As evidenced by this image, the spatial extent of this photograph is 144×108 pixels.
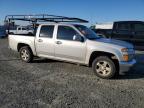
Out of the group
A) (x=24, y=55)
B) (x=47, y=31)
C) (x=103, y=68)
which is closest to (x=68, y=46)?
(x=47, y=31)

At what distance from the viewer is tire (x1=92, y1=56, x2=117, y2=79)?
773 cm

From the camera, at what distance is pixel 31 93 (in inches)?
238

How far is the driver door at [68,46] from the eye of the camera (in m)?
8.31

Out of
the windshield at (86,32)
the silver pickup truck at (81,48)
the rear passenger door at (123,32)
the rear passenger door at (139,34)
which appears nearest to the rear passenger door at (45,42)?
the silver pickup truck at (81,48)

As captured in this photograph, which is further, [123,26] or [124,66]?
[123,26]

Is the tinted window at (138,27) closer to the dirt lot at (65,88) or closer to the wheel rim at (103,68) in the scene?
the dirt lot at (65,88)

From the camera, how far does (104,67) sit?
789cm

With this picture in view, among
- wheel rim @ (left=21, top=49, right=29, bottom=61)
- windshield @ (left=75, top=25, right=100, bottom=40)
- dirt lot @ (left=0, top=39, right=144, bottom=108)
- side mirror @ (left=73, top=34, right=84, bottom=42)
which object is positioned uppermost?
Result: windshield @ (left=75, top=25, right=100, bottom=40)

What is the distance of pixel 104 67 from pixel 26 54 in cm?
383

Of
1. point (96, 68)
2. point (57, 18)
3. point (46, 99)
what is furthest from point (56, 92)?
point (57, 18)

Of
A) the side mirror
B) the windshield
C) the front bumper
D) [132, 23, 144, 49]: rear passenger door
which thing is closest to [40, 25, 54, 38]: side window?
the windshield

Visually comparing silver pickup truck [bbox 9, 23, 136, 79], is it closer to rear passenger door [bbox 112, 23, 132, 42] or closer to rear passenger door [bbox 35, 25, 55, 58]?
rear passenger door [bbox 35, 25, 55, 58]

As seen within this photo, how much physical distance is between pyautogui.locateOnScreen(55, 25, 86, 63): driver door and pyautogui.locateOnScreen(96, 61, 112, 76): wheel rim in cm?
62

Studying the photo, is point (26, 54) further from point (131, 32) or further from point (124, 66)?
point (131, 32)
